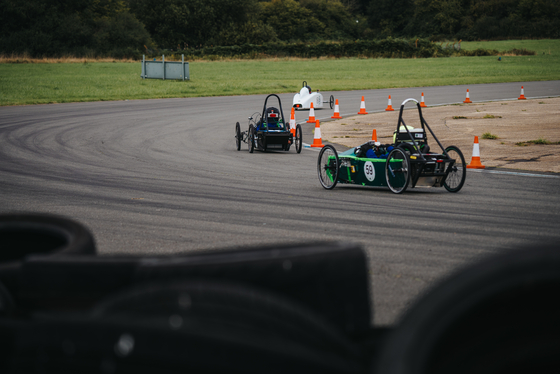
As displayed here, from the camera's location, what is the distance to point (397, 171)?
32.3ft

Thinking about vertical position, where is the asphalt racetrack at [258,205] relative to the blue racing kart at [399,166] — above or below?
below

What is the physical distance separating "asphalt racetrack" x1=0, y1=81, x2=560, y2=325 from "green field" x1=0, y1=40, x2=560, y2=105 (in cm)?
1928

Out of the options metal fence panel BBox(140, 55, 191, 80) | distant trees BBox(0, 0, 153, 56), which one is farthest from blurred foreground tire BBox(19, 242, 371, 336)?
distant trees BBox(0, 0, 153, 56)

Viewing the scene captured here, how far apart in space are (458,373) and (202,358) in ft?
2.64

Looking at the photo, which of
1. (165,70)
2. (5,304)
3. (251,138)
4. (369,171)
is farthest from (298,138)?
(165,70)

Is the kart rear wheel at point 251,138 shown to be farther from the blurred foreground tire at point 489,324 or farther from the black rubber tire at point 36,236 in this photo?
the blurred foreground tire at point 489,324

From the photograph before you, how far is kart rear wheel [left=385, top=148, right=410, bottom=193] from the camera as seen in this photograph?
9.70m

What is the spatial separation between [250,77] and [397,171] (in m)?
43.4

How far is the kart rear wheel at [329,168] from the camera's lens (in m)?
10.7

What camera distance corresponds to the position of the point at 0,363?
196 centimetres

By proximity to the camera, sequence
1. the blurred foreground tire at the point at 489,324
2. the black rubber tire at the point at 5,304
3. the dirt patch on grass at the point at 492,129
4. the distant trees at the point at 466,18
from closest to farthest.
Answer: the blurred foreground tire at the point at 489,324 < the black rubber tire at the point at 5,304 < the dirt patch on grass at the point at 492,129 < the distant trees at the point at 466,18

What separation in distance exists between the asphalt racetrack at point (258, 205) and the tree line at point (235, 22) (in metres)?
61.7

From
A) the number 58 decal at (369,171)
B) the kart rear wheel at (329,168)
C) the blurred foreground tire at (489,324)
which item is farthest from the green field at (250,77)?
the blurred foreground tire at (489,324)

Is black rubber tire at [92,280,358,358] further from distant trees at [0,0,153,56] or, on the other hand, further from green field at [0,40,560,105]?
distant trees at [0,0,153,56]
